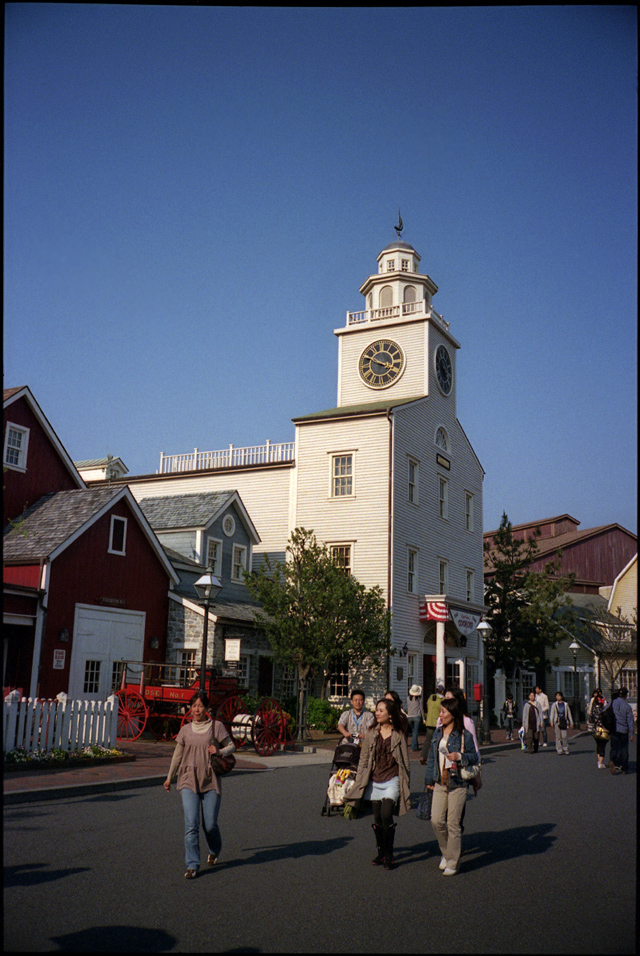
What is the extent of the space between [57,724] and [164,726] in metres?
5.71

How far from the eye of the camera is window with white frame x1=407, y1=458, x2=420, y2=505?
33.4 meters

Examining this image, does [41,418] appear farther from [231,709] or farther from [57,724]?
[57,724]

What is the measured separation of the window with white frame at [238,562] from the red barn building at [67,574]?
16.7ft

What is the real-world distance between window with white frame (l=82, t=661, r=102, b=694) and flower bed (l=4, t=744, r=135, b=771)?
6.22 metres

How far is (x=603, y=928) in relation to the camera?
20.3 feet

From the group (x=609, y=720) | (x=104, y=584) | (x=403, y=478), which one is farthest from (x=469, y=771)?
(x=403, y=478)

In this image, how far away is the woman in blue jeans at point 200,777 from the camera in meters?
8.05

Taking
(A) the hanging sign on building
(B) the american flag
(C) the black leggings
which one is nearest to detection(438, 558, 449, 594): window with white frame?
(A) the hanging sign on building

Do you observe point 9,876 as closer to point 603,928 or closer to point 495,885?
point 495,885

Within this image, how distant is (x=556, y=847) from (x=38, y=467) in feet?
67.5

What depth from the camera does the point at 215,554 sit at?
30.8m

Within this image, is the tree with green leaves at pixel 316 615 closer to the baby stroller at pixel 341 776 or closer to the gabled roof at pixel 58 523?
the gabled roof at pixel 58 523

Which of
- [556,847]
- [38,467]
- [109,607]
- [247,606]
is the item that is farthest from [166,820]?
[247,606]

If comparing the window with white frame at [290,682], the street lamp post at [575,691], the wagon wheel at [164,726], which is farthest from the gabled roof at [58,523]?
the street lamp post at [575,691]
